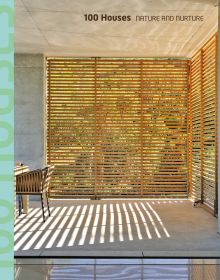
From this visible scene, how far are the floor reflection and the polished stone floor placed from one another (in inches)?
8.5

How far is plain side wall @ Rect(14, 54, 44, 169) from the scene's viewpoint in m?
8.59

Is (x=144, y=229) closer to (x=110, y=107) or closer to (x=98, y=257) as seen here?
(x=98, y=257)

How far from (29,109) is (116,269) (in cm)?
568

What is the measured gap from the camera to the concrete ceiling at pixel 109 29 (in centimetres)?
560

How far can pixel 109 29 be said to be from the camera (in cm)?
666

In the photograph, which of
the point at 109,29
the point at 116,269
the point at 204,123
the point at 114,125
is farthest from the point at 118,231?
the point at 114,125

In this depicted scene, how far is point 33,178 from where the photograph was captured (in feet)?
20.5

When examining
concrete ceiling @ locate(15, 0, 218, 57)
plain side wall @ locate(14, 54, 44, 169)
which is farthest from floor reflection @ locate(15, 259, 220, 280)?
plain side wall @ locate(14, 54, 44, 169)

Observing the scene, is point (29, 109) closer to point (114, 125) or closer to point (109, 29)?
point (114, 125)

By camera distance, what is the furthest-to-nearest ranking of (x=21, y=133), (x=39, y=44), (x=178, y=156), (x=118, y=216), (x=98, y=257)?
(x=178, y=156)
(x=21, y=133)
(x=39, y=44)
(x=118, y=216)
(x=98, y=257)

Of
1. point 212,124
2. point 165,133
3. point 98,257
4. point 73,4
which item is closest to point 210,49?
point 212,124

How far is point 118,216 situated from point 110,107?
300 centimetres

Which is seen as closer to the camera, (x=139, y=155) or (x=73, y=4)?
(x=73, y=4)

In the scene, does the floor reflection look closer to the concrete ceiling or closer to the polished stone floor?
the polished stone floor
